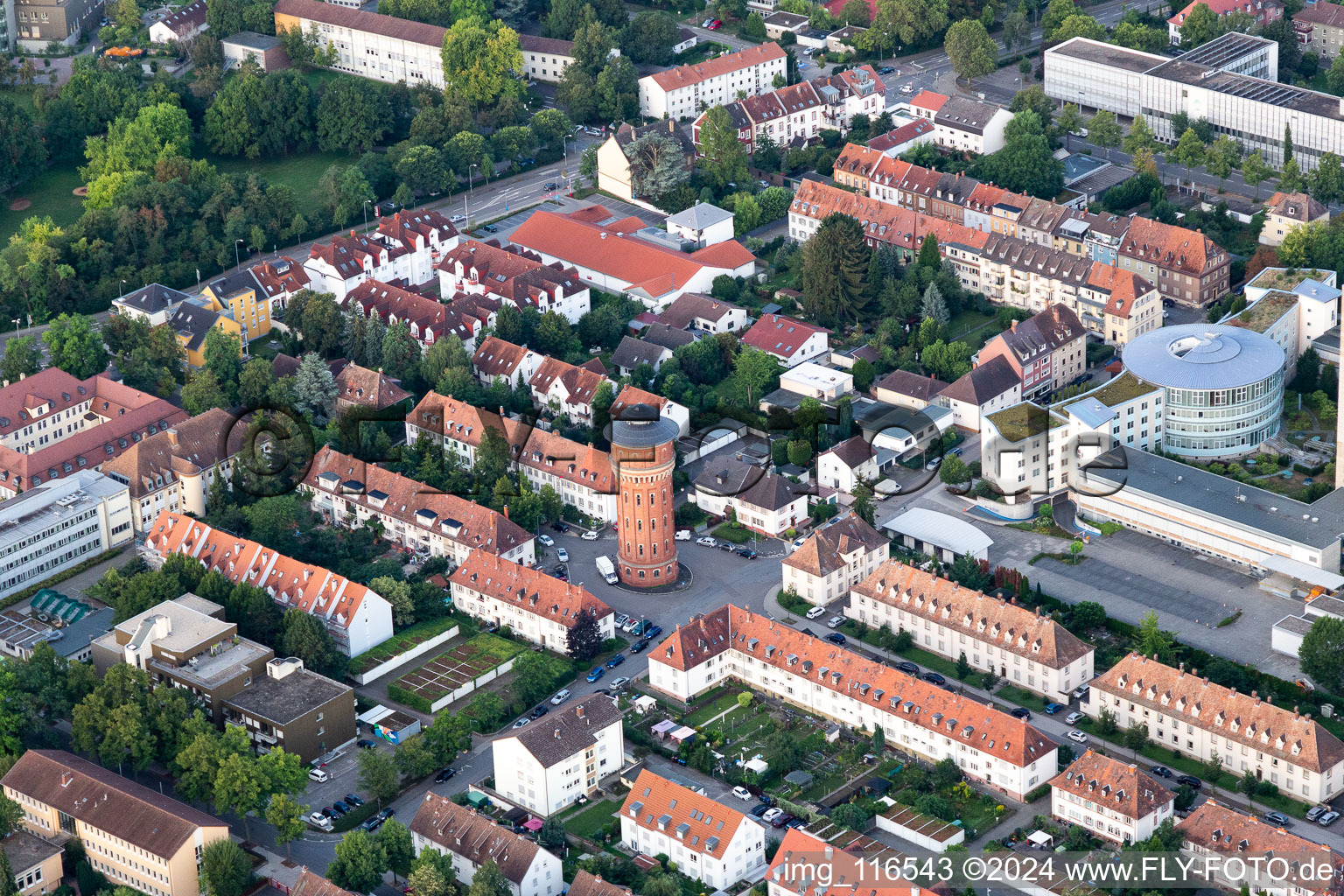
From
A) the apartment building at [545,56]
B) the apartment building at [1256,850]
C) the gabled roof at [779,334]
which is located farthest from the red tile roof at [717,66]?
the apartment building at [1256,850]


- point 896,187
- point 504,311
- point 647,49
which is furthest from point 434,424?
point 647,49

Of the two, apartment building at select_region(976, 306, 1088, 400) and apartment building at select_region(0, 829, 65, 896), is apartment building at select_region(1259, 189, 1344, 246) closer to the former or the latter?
apartment building at select_region(976, 306, 1088, 400)

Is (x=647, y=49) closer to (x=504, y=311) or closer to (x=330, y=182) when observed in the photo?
(x=330, y=182)

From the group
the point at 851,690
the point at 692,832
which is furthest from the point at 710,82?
the point at 692,832

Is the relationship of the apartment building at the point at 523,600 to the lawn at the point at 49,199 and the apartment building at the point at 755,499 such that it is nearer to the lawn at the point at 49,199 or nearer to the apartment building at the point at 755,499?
the apartment building at the point at 755,499

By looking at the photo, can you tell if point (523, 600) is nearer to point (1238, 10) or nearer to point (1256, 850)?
point (1256, 850)

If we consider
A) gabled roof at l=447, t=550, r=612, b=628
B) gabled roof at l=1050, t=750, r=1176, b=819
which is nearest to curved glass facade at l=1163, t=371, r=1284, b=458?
gabled roof at l=1050, t=750, r=1176, b=819
